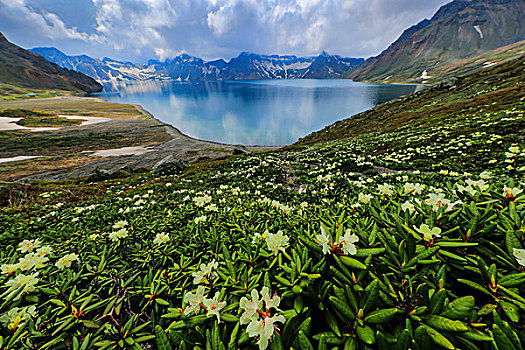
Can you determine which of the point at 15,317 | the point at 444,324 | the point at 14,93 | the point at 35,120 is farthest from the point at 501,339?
the point at 14,93

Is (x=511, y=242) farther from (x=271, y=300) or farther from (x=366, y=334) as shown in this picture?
(x=271, y=300)

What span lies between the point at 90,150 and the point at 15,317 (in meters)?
49.5

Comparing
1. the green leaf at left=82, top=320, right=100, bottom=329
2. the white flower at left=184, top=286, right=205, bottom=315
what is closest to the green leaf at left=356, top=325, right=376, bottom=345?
the white flower at left=184, top=286, right=205, bottom=315

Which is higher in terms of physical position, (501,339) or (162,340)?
(501,339)

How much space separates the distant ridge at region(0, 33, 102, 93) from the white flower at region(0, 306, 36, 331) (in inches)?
8955

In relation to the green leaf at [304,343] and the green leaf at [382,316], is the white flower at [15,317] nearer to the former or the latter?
the green leaf at [304,343]

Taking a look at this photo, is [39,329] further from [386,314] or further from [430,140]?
[430,140]

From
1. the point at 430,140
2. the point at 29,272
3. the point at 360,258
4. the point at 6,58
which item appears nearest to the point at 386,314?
the point at 360,258

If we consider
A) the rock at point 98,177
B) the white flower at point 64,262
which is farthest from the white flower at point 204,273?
the rock at point 98,177

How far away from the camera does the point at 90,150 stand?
38.2 m

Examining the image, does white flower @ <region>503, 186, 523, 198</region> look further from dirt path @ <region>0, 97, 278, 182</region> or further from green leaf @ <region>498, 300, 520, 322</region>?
dirt path @ <region>0, 97, 278, 182</region>

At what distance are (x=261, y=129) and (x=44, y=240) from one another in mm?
A: 55239

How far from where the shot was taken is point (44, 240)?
3.40 meters

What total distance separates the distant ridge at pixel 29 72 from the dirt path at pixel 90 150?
526 feet
